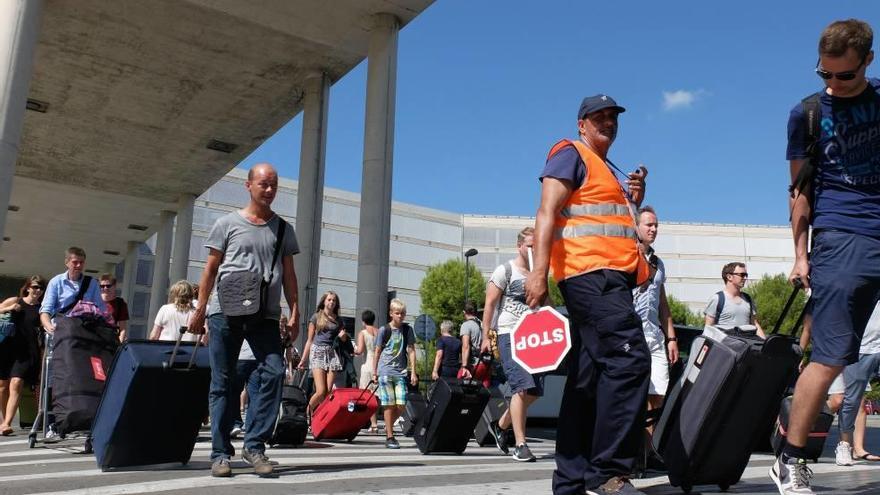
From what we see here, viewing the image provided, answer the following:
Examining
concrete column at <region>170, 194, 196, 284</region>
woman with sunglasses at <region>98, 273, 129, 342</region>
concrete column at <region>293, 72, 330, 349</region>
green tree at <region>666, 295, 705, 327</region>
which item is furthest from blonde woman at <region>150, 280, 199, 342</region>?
green tree at <region>666, 295, 705, 327</region>

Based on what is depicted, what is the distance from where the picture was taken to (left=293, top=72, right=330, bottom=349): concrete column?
758 inches

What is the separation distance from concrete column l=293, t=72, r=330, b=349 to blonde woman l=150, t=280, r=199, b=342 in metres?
9.12

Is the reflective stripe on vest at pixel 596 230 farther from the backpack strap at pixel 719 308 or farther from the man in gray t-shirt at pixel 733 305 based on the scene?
the backpack strap at pixel 719 308

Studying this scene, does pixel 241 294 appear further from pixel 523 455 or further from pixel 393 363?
pixel 393 363

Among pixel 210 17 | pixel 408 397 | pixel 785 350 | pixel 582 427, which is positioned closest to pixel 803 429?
pixel 785 350

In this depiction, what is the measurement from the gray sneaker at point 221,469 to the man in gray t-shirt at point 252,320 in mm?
31

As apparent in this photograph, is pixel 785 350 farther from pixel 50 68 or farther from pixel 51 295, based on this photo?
pixel 50 68

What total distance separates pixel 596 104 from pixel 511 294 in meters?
3.48

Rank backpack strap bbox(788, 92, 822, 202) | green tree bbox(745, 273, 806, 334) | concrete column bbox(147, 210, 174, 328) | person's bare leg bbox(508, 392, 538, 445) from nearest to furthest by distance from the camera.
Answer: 1. backpack strap bbox(788, 92, 822, 202)
2. person's bare leg bbox(508, 392, 538, 445)
3. concrete column bbox(147, 210, 174, 328)
4. green tree bbox(745, 273, 806, 334)

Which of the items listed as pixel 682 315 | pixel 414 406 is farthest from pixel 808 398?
pixel 682 315

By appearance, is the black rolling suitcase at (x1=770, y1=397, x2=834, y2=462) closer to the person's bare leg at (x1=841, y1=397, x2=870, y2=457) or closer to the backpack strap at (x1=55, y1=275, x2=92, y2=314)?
the person's bare leg at (x1=841, y1=397, x2=870, y2=457)

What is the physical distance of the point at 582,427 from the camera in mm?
3727

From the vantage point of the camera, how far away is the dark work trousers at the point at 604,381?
137 inches

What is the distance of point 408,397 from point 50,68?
54.5 ft
